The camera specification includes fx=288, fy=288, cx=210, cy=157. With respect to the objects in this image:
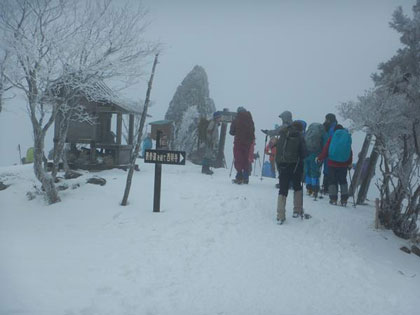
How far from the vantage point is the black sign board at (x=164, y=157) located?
6449 millimetres

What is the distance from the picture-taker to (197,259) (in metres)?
4.67

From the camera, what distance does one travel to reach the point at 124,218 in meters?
6.23

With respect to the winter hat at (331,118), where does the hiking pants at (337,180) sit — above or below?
below

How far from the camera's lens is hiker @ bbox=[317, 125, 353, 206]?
703cm

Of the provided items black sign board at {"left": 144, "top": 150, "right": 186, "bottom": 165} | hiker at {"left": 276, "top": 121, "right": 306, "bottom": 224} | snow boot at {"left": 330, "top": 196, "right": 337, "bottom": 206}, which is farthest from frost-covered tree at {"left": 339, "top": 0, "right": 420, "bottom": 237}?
black sign board at {"left": 144, "top": 150, "right": 186, "bottom": 165}

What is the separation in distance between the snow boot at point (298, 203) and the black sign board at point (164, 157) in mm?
2575

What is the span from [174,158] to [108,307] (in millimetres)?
3540

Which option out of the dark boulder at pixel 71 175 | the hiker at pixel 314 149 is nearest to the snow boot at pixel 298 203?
the hiker at pixel 314 149

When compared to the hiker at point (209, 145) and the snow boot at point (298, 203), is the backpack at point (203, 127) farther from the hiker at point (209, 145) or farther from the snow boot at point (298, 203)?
the snow boot at point (298, 203)

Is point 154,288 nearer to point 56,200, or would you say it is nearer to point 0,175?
point 56,200

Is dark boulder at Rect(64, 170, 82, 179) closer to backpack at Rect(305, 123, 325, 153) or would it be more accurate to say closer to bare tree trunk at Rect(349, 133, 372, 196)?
backpack at Rect(305, 123, 325, 153)

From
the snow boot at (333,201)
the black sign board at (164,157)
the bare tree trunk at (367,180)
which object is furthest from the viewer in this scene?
the bare tree trunk at (367,180)

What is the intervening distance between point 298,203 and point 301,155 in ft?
3.37

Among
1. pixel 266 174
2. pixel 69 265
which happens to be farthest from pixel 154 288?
pixel 266 174
